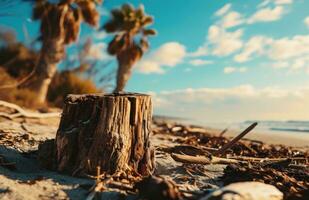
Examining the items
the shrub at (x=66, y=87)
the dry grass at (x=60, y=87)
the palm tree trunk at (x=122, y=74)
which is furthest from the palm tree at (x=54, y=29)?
the palm tree trunk at (x=122, y=74)

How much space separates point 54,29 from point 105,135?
17.8 meters

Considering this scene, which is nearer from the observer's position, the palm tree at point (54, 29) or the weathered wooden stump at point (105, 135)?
the weathered wooden stump at point (105, 135)

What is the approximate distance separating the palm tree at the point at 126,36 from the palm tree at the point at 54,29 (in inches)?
155

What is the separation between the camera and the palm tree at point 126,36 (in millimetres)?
24984

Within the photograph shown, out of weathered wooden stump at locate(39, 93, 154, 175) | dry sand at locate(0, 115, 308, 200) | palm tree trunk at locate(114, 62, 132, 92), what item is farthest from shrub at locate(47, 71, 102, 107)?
weathered wooden stump at locate(39, 93, 154, 175)

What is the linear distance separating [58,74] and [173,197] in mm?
22596

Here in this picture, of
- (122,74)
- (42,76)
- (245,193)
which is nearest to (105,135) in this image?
(245,193)

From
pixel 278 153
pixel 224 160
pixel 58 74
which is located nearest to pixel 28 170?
pixel 224 160

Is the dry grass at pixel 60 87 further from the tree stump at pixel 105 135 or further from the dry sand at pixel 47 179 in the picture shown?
the tree stump at pixel 105 135

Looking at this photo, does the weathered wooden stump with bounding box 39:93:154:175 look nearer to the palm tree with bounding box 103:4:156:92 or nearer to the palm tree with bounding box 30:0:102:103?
the palm tree with bounding box 30:0:102:103

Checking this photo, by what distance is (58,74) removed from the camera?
24.2 m

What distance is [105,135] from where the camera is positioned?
143 inches

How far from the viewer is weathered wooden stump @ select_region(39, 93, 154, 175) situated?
3.63 m

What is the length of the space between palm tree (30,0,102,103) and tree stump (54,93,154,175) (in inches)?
638
